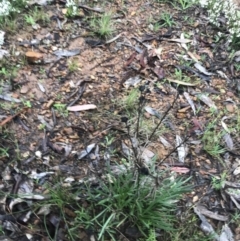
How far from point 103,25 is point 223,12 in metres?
1.09

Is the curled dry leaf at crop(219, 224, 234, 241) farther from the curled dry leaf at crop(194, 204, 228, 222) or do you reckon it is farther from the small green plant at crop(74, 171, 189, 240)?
the small green plant at crop(74, 171, 189, 240)

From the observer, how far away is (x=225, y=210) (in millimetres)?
2842

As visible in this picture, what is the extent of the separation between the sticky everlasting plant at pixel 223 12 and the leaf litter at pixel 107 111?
0.55 feet

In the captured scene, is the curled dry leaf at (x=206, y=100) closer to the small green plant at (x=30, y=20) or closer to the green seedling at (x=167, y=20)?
the green seedling at (x=167, y=20)

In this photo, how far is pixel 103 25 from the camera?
345 centimetres

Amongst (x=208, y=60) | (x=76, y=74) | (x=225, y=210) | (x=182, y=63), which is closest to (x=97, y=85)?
(x=76, y=74)

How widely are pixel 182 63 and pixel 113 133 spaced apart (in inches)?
34.2

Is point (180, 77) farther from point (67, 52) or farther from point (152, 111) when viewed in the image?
point (67, 52)

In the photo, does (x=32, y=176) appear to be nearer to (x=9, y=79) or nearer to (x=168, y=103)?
(x=9, y=79)

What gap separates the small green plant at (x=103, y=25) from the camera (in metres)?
3.45

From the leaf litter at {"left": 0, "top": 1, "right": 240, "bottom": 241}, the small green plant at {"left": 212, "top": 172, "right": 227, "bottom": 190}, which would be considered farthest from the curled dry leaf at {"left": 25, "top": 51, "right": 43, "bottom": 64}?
the small green plant at {"left": 212, "top": 172, "right": 227, "bottom": 190}

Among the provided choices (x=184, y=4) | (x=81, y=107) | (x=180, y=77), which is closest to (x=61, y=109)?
(x=81, y=107)

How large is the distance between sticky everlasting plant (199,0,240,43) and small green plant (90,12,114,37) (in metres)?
0.86

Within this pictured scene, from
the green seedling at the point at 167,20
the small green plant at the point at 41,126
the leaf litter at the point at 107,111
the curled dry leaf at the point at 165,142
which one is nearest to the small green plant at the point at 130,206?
the leaf litter at the point at 107,111
